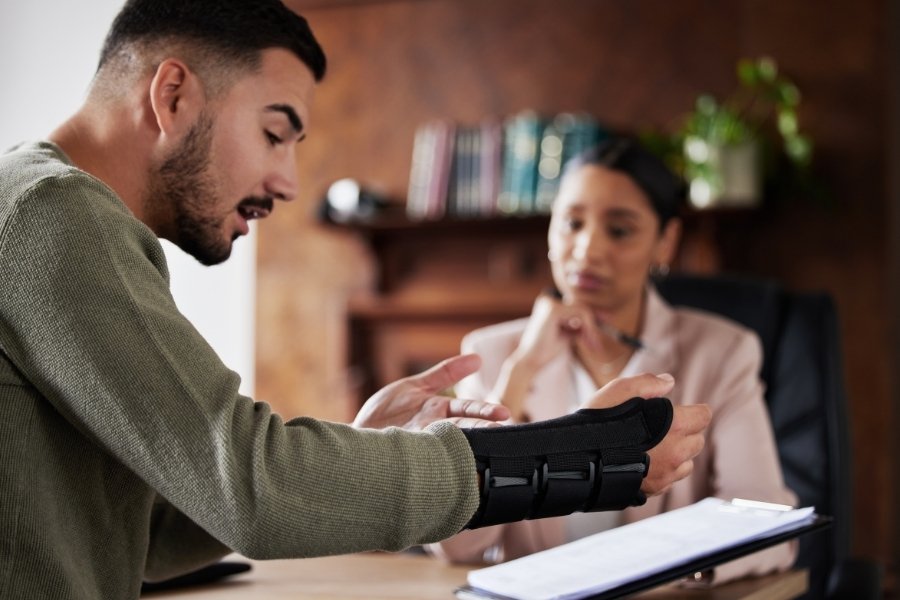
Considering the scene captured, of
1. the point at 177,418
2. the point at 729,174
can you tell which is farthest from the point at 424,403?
the point at 729,174

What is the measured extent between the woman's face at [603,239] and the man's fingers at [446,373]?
0.78 metres

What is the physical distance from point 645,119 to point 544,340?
2308mm

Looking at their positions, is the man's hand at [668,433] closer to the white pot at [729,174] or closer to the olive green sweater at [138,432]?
the olive green sweater at [138,432]

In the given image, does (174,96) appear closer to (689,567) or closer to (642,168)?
(689,567)

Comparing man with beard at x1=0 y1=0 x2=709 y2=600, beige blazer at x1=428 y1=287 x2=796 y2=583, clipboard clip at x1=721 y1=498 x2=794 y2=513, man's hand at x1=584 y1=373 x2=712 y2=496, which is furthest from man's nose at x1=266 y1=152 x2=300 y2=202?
clipboard clip at x1=721 y1=498 x2=794 y2=513

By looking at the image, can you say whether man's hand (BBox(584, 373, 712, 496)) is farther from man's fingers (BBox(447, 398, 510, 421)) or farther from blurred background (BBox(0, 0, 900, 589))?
blurred background (BBox(0, 0, 900, 589))

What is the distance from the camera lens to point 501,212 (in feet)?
12.7

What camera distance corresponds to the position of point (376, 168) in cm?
432

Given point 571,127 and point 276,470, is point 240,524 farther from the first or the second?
point 571,127

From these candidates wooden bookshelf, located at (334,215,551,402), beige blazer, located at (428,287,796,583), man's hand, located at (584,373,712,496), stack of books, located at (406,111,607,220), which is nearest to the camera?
man's hand, located at (584,373,712,496)

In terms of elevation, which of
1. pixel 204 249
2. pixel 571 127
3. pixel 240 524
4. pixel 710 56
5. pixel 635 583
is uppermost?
pixel 710 56

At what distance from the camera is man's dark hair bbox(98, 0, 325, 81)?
1080 millimetres

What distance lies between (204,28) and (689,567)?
0.77m

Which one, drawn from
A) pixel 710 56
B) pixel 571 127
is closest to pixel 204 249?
pixel 571 127
